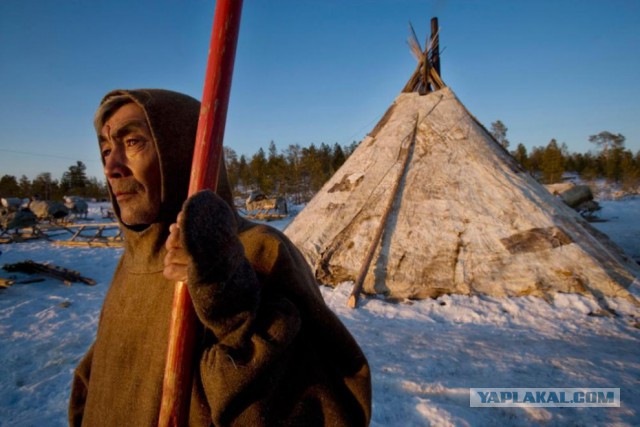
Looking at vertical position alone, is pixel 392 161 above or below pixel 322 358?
above

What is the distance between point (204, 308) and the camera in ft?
2.61

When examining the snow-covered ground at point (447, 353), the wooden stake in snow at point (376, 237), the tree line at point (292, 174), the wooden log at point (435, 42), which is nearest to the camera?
the snow-covered ground at point (447, 353)

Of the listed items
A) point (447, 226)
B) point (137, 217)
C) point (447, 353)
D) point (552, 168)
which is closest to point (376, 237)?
point (447, 226)

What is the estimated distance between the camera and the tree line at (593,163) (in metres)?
41.2

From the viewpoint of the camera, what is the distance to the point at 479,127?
289 inches

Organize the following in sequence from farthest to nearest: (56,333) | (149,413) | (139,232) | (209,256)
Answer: (56,333)
(139,232)
(149,413)
(209,256)

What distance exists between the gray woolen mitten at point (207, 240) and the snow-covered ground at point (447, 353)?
2.60m

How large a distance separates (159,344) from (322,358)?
2.14ft

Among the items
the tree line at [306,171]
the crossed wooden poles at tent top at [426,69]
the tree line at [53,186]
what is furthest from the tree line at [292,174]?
the crossed wooden poles at tent top at [426,69]

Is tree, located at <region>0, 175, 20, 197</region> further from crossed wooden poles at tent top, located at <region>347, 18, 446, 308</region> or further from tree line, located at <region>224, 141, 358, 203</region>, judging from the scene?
crossed wooden poles at tent top, located at <region>347, 18, 446, 308</region>

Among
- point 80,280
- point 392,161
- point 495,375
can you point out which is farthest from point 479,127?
point 80,280

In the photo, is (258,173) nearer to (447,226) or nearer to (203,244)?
(447,226)

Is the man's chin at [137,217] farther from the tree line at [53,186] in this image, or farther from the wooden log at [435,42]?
the tree line at [53,186]

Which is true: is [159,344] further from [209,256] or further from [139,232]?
[209,256]
